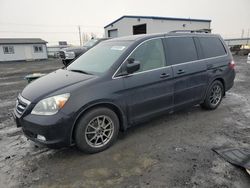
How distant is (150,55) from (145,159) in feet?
6.13

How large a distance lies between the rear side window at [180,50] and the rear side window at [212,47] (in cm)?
36

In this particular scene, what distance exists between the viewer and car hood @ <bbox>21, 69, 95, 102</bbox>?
126 inches

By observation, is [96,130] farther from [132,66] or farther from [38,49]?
[38,49]

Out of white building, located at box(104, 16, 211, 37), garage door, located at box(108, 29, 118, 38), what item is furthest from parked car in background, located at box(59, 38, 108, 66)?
garage door, located at box(108, 29, 118, 38)

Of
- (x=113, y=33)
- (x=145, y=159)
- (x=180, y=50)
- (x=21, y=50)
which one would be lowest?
(x=145, y=159)

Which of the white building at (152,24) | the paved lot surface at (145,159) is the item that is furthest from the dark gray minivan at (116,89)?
the white building at (152,24)

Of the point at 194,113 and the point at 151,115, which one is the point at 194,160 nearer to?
the point at 151,115

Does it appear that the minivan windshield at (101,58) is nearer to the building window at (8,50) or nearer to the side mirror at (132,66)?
the side mirror at (132,66)

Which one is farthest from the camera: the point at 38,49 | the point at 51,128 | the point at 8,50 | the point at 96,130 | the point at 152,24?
the point at 38,49

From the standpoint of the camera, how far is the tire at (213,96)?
5012 mm

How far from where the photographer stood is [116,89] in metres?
3.42

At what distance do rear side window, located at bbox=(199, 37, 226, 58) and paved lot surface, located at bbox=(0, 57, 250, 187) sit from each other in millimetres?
1514

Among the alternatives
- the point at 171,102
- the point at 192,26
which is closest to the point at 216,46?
the point at 171,102

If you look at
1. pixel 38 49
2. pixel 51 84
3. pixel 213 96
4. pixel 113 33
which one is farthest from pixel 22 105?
pixel 38 49
